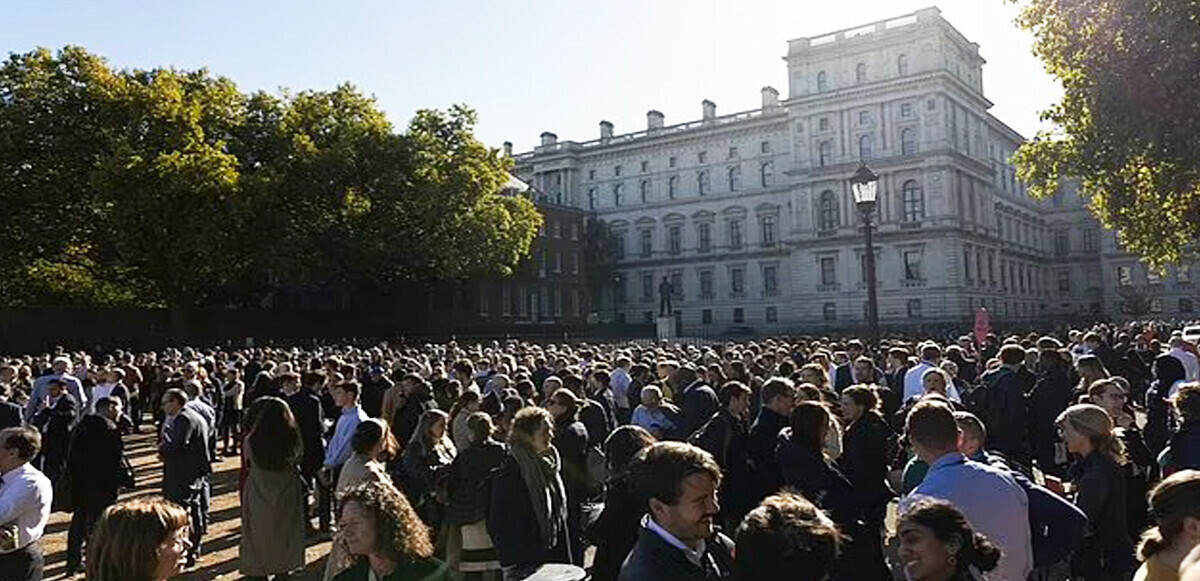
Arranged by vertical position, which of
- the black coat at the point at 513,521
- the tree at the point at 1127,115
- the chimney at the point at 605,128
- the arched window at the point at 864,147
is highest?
the chimney at the point at 605,128

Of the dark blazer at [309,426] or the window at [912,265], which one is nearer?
the dark blazer at [309,426]

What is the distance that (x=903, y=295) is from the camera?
7125 centimetres

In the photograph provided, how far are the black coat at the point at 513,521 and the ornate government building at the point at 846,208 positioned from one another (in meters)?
57.1

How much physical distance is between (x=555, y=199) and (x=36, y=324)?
2359 inches

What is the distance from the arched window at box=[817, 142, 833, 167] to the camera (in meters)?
75.0

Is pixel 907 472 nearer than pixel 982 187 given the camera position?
Yes

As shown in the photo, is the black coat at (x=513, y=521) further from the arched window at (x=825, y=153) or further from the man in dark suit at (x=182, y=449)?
the arched window at (x=825, y=153)

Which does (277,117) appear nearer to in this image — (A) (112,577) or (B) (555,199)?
(A) (112,577)

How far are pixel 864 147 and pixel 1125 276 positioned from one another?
36102mm

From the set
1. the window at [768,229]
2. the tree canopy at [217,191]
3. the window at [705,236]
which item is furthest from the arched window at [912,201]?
the tree canopy at [217,191]

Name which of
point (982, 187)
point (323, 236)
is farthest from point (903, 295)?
point (323, 236)

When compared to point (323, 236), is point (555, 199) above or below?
above

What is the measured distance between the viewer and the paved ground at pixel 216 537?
32.5 ft

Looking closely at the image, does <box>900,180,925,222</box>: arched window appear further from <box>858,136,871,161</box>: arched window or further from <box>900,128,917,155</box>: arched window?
<box>858,136,871,161</box>: arched window
